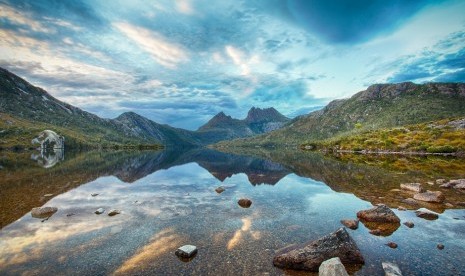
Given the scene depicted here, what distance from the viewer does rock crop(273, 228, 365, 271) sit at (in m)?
17.2

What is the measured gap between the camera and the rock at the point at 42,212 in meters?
28.2

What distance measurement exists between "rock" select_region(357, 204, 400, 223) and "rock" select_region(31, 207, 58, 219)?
33218 mm

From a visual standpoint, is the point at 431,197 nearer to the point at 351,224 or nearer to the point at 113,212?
the point at 351,224

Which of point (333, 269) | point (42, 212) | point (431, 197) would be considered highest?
point (42, 212)

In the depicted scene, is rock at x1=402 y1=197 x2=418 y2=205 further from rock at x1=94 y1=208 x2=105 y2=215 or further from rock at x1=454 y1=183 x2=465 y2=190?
rock at x1=94 y1=208 x2=105 y2=215

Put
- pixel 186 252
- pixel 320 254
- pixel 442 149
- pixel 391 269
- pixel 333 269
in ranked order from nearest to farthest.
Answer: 1. pixel 333 269
2. pixel 391 269
3. pixel 320 254
4. pixel 186 252
5. pixel 442 149

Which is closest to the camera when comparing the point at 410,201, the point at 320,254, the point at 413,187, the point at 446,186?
the point at 320,254

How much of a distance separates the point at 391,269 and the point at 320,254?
4.05 meters

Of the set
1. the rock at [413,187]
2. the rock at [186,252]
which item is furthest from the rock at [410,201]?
the rock at [186,252]

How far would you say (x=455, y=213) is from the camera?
2961cm

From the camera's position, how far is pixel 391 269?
1605 centimetres

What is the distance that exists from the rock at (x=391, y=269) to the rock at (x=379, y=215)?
11.0 m

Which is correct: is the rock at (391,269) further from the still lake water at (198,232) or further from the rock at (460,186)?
the rock at (460,186)

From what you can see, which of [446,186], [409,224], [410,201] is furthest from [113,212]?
[446,186]
